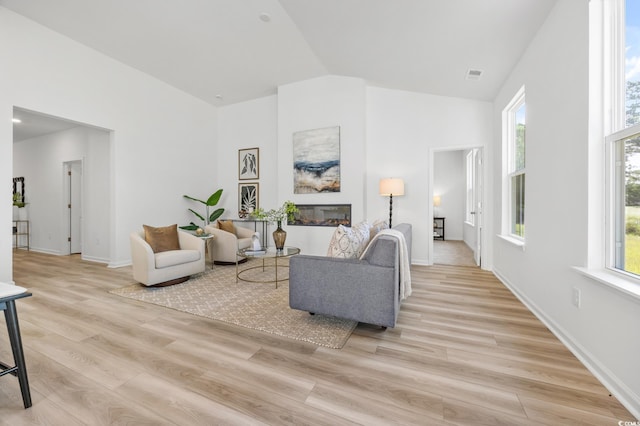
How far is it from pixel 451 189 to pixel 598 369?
725 cm

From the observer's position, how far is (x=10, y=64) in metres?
3.57

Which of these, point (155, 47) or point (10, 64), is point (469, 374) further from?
point (10, 64)

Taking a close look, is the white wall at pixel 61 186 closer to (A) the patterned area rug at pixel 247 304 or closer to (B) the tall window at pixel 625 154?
(A) the patterned area rug at pixel 247 304

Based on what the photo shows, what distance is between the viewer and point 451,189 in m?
8.34

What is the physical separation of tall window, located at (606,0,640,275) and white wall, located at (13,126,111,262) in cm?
643

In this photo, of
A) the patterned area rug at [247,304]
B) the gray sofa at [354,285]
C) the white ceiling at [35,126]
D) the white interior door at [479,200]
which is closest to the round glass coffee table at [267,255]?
the patterned area rug at [247,304]

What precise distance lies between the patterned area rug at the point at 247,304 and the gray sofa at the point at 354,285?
15 centimetres

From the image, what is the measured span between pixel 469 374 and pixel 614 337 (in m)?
0.81

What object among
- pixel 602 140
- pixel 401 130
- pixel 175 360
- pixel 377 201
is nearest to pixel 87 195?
pixel 175 360

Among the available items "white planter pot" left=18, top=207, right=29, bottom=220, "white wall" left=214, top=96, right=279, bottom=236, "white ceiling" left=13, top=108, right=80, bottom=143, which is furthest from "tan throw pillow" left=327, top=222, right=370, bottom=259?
"white planter pot" left=18, top=207, right=29, bottom=220

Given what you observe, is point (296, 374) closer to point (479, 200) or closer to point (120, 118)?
point (479, 200)

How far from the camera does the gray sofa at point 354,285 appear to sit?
215 cm

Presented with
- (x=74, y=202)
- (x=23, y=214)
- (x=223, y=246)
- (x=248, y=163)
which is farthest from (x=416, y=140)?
(x=23, y=214)

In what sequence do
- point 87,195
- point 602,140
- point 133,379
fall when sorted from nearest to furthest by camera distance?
point 133,379 → point 602,140 → point 87,195
